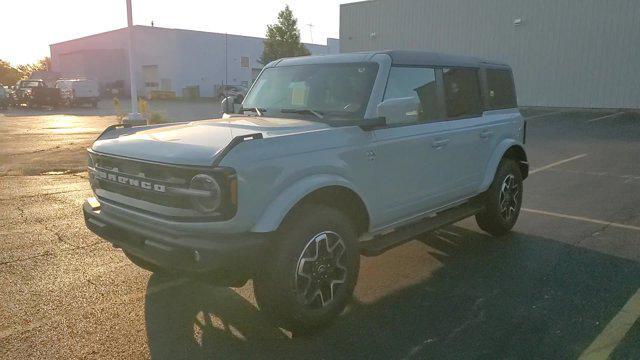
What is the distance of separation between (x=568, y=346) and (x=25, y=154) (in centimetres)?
1300

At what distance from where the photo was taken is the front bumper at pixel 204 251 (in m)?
3.00

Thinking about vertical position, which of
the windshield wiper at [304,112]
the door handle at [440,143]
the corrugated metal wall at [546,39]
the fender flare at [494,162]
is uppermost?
the corrugated metal wall at [546,39]

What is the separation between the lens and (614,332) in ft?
11.5

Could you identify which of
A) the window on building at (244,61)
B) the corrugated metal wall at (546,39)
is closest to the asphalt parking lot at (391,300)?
the corrugated metal wall at (546,39)

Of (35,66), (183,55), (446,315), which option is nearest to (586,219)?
(446,315)

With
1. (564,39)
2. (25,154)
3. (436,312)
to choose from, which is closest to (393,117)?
(436,312)

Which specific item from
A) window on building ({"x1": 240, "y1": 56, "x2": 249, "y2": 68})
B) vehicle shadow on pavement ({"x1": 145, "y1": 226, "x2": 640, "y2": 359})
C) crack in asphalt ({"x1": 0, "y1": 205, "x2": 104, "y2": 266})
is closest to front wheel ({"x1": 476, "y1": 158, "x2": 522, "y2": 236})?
vehicle shadow on pavement ({"x1": 145, "y1": 226, "x2": 640, "y2": 359})

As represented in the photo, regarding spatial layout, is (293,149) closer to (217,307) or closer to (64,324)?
(217,307)

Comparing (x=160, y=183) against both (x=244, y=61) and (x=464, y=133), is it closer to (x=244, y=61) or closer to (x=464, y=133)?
(x=464, y=133)

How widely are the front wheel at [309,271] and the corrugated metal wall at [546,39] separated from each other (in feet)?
82.7

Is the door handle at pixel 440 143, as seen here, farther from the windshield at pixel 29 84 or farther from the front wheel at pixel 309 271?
the windshield at pixel 29 84

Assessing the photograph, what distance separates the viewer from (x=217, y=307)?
3.95 m

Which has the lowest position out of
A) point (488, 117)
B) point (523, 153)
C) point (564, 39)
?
point (523, 153)

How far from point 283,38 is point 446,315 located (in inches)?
1806
